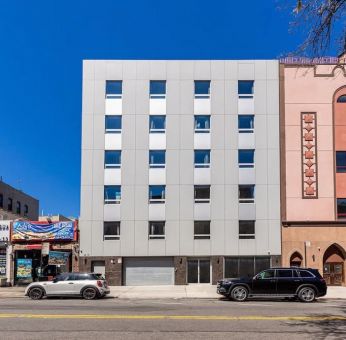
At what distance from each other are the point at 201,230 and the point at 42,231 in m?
11.1

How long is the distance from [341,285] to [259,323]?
24.1 meters

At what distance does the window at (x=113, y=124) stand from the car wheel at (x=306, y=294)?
62.8 feet

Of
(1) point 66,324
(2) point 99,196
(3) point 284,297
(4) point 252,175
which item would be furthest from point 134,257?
(1) point 66,324

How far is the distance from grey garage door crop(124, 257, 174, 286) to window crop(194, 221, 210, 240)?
2.58 metres

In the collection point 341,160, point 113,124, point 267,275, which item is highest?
point 113,124

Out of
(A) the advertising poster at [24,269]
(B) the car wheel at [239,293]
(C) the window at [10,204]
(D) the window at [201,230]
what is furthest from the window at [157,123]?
Answer: (C) the window at [10,204]

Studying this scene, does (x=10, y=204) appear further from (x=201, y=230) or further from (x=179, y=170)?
(x=201, y=230)

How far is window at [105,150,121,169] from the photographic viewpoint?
127 ft

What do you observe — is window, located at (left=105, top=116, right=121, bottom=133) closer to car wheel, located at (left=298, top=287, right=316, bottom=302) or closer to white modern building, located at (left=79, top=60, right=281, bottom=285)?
white modern building, located at (left=79, top=60, right=281, bottom=285)

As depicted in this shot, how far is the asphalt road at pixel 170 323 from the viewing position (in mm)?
13289

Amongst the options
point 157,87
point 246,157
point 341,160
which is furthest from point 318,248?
point 157,87

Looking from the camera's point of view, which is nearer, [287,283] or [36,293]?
[287,283]

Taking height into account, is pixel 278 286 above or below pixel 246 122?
below

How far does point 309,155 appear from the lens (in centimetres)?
3816
